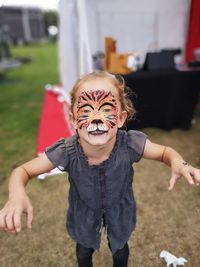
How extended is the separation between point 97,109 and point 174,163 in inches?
17.2

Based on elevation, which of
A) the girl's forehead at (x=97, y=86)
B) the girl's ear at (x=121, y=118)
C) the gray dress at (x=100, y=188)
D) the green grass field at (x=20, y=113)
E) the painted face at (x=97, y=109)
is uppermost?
the girl's forehead at (x=97, y=86)

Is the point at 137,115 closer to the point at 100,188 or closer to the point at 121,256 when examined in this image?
the point at 121,256

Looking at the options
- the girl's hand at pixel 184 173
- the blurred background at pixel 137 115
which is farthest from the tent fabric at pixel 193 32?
the girl's hand at pixel 184 173

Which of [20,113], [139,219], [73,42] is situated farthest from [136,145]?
[20,113]

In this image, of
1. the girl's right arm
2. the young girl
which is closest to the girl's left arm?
the young girl

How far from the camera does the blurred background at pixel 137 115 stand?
8.53ft

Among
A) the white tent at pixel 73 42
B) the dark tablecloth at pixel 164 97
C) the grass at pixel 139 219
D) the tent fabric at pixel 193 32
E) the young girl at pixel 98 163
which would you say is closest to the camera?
the young girl at pixel 98 163

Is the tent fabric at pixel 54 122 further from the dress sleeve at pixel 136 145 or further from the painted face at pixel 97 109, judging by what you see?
the painted face at pixel 97 109

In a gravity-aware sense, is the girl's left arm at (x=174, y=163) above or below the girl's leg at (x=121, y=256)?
above

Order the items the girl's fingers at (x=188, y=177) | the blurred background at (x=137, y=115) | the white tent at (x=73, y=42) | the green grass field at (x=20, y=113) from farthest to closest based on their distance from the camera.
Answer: the white tent at (x=73, y=42) < the green grass field at (x=20, y=113) < the blurred background at (x=137, y=115) < the girl's fingers at (x=188, y=177)

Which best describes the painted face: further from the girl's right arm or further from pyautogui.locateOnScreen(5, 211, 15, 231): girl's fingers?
pyautogui.locateOnScreen(5, 211, 15, 231): girl's fingers

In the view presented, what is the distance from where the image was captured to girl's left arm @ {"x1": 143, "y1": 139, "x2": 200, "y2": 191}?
4.37 ft

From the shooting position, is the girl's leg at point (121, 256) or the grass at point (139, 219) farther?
the grass at point (139, 219)

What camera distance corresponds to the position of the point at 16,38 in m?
33.7
